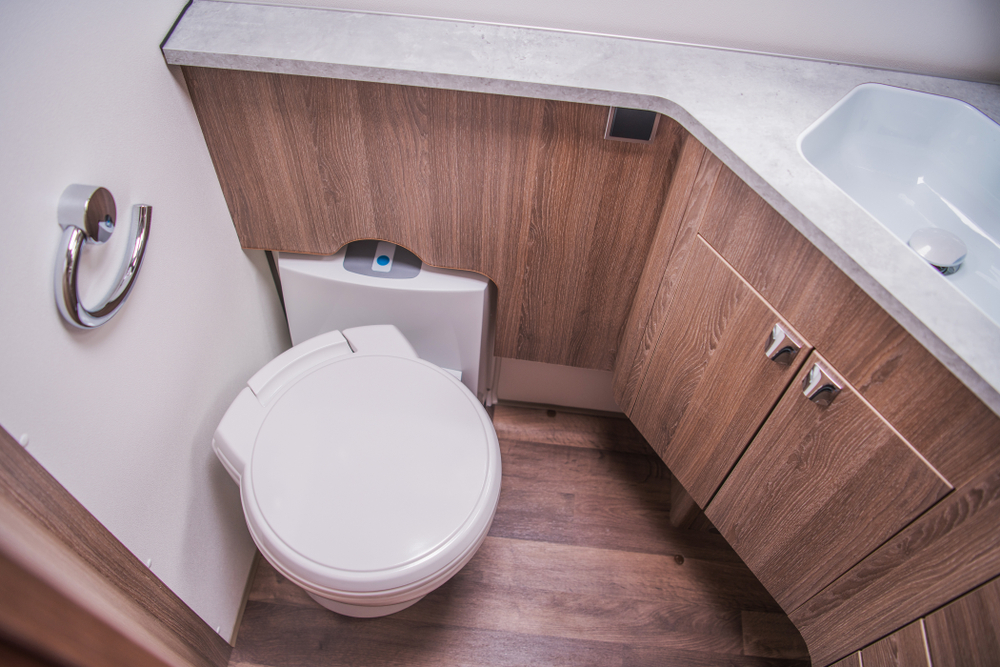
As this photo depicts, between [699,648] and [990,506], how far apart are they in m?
0.67

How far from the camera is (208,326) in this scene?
0.92 m

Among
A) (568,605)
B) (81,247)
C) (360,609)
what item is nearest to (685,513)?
(568,605)

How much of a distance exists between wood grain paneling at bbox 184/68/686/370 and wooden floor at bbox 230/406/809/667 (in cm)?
42

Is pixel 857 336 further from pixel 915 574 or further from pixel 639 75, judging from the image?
pixel 639 75

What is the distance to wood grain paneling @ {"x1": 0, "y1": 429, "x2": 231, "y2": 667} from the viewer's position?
21.3 inches

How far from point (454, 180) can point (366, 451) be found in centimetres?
43

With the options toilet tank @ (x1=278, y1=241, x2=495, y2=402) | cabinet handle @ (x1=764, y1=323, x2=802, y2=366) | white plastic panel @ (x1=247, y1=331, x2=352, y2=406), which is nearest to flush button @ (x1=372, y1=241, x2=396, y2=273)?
toilet tank @ (x1=278, y1=241, x2=495, y2=402)

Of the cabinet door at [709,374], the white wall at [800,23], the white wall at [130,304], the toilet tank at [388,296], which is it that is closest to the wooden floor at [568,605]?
the white wall at [130,304]

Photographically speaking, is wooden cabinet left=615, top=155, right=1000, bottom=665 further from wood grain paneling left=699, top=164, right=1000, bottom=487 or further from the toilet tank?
the toilet tank

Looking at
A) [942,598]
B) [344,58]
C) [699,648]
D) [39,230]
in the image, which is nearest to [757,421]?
[942,598]

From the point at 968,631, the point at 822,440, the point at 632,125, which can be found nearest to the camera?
the point at 968,631

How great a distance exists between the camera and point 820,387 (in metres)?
0.68

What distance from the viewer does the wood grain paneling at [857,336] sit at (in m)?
0.56

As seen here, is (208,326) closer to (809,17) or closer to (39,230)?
(39,230)
